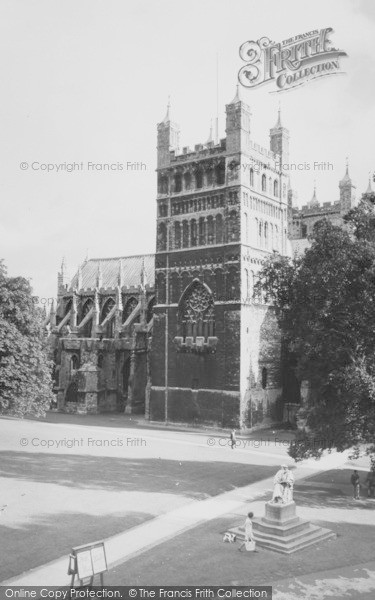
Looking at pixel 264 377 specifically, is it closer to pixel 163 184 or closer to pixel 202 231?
pixel 202 231

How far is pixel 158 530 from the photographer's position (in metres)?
19.6

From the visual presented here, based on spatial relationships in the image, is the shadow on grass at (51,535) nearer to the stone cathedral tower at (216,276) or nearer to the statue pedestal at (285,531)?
the statue pedestal at (285,531)

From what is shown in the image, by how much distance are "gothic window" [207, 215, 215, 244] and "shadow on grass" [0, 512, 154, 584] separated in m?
26.8

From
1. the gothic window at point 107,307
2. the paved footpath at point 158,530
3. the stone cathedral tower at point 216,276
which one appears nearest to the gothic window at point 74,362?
Result: the gothic window at point 107,307

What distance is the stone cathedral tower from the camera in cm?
4262

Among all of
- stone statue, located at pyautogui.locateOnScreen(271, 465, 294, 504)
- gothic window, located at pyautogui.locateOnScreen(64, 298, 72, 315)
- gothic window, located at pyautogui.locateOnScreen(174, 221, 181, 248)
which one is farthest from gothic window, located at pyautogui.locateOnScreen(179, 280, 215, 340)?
stone statue, located at pyautogui.locateOnScreen(271, 465, 294, 504)

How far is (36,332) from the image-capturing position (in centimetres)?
3209

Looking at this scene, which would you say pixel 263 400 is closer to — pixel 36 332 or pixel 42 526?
pixel 36 332

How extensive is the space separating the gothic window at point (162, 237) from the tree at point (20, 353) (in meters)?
17.0

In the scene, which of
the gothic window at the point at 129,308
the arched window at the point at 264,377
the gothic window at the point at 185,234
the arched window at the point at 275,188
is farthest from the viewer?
the gothic window at the point at 129,308

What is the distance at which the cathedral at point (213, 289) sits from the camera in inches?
1682

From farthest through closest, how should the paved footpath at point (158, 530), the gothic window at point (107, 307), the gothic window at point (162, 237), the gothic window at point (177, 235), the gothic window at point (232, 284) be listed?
the gothic window at point (107, 307), the gothic window at point (162, 237), the gothic window at point (177, 235), the gothic window at point (232, 284), the paved footpath at point (158, 530)

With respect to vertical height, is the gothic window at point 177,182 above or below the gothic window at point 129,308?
above

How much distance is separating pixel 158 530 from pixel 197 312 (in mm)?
26473
